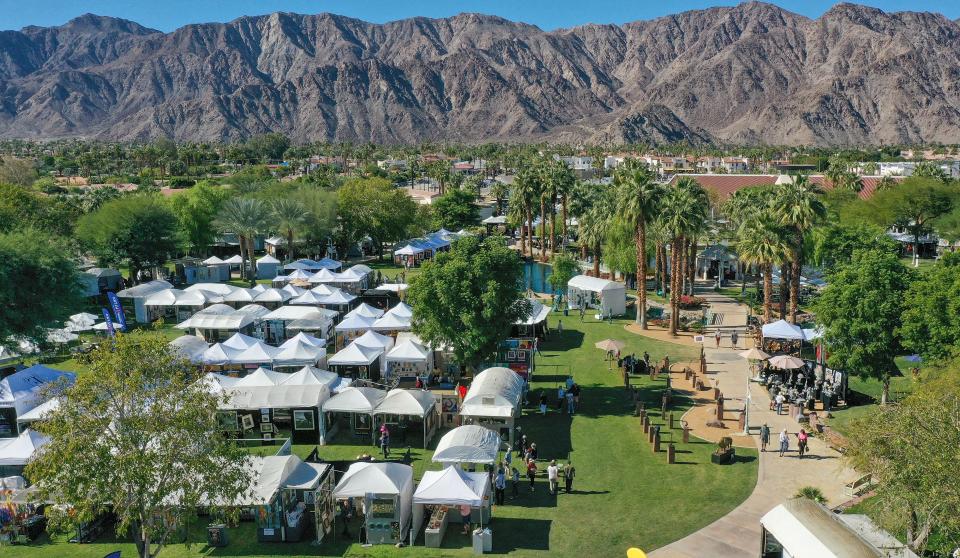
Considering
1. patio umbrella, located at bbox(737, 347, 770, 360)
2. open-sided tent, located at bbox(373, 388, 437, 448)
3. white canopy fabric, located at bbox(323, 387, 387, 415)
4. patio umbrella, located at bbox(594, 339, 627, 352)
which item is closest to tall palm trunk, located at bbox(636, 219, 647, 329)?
patio umbrella, located at bbox(594, 339, 627, 352)

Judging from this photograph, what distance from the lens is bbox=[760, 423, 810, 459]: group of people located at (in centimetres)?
2478

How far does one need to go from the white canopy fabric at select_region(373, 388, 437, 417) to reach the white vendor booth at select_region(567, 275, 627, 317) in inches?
833

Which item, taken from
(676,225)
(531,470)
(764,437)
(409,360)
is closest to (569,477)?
(531,470)

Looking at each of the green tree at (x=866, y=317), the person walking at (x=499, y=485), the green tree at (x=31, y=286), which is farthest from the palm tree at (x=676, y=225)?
the green tree at (x=31, y=286)

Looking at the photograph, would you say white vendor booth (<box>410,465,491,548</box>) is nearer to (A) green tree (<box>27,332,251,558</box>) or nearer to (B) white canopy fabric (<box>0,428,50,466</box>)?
(A) green tree (<box>27,332,251,558</box>)

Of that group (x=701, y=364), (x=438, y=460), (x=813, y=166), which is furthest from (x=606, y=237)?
(x=813, y=166)

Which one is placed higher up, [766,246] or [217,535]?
[766,246]

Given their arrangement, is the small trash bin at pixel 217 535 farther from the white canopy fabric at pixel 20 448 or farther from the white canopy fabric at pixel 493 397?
the white canopy fabric at pixel 493 397

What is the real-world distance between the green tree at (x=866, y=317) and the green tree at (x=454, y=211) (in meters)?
59.1

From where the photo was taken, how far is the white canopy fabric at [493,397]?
26.0 meters

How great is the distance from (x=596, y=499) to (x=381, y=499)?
641 centimetres

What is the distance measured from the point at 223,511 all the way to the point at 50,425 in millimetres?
4157

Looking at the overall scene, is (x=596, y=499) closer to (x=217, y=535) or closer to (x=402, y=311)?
(x=217, y=535)

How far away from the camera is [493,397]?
26250 millimetres
